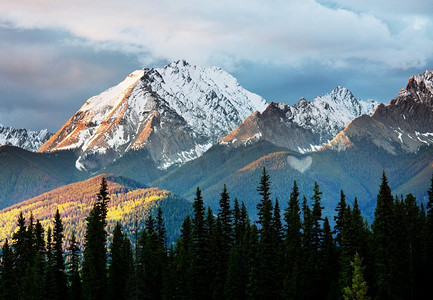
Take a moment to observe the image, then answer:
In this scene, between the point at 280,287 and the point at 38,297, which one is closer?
the point at 280,287

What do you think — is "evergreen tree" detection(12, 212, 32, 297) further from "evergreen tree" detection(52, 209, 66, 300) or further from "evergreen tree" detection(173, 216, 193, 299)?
"evergreen tree" detection(173, 216, 193, 299)

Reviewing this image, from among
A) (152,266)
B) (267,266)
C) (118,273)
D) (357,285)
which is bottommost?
(357,285)

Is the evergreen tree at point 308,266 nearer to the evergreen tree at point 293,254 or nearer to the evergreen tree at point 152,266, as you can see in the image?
the evergreen tree at point 293,254

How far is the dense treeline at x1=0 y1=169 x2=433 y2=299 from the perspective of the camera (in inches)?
4427

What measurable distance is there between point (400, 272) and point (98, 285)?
52.1m

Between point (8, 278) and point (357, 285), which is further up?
point (8, 278)

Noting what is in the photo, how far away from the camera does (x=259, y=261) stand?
119375 mm

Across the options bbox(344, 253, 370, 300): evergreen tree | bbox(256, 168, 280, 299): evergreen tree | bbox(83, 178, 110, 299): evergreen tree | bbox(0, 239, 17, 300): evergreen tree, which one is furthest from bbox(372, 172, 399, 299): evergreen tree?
bbox(0, 239, 17, 300): evergreen tree

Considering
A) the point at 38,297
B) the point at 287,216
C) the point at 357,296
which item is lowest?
the point at 357,296

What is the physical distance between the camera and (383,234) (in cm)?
11362

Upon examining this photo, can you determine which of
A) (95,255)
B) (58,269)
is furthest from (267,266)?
(58,269)

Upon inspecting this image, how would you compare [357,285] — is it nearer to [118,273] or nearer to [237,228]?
[237,228]

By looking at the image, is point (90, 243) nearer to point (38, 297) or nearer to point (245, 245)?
point (38, 297)

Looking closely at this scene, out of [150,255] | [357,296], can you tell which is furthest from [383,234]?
[150,255]
